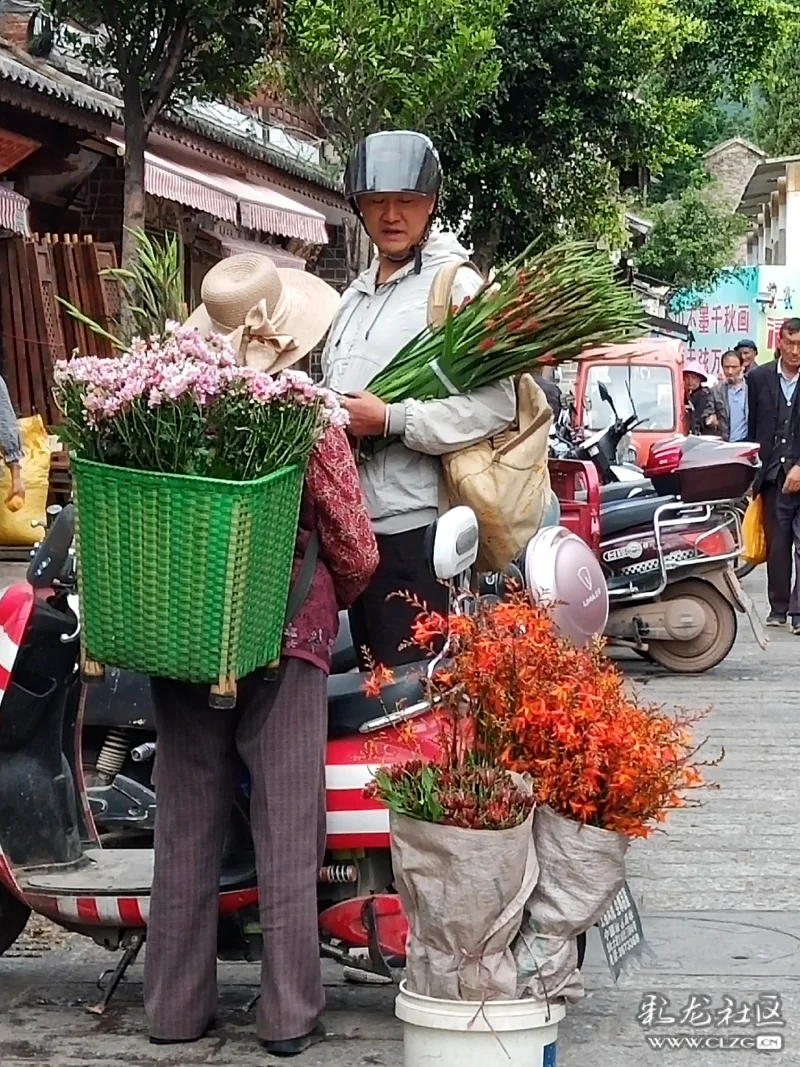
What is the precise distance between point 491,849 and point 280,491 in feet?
2.72

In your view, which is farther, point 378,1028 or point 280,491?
point 378,1028

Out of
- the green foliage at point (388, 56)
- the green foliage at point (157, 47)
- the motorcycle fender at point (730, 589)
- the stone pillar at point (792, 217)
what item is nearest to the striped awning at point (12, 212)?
the green foliage at point (157, 47)

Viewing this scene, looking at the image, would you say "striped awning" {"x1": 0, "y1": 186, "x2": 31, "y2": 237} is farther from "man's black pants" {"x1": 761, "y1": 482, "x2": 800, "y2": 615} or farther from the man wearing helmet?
the man wearing helmet

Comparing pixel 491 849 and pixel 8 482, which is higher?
pixel 8 482

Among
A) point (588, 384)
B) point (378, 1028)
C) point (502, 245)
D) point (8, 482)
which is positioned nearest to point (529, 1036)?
point (378, 1028)

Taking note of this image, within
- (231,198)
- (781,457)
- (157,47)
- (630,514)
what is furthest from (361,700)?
(231,198)

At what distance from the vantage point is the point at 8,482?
11.9 meters

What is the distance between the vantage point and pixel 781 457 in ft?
37.2

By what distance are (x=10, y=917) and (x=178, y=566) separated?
1470 mm

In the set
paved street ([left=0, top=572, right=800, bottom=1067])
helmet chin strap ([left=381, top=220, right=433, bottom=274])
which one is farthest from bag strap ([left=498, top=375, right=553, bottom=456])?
paved street ([left=0, top=572, right=800, bottom=1067])

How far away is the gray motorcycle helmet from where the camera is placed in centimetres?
429

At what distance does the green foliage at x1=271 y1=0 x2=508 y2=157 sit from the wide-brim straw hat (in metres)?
11.2

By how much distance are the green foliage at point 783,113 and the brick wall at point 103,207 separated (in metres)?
40.2

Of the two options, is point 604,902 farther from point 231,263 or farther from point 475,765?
point 231,263
